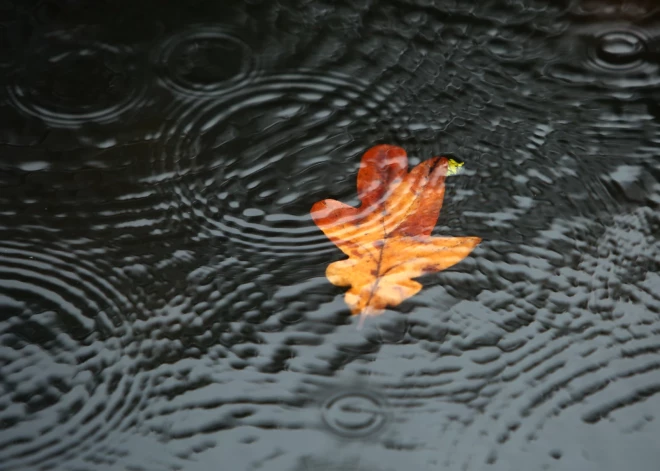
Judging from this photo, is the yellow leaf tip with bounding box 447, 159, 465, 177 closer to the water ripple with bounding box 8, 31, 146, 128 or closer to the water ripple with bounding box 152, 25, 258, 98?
the water ripple with bounding box 152, 25, 258, 98

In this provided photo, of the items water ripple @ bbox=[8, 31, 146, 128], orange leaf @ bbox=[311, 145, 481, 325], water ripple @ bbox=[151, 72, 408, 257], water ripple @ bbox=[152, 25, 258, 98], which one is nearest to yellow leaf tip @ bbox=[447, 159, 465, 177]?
orange leaf @ bbox=[311, 145, 481, 325]

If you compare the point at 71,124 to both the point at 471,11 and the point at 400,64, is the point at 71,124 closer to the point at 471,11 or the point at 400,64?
the point at 400,64

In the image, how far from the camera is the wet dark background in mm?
1383

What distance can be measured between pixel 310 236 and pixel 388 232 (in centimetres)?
18

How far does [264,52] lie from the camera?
2.05 m

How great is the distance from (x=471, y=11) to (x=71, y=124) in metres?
1.21

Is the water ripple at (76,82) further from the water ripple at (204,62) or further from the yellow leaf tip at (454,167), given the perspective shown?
the yellow leaf tip at (454,167)

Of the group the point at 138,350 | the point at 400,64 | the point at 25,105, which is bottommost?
the point at 138,350

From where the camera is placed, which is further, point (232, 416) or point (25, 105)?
point (25, 105)

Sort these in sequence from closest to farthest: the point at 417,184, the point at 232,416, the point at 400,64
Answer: the point at 232,416 → the point at 417,184 → the point at 400,64

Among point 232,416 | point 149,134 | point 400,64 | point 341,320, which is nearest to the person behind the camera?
point 232,416

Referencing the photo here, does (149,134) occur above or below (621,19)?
below

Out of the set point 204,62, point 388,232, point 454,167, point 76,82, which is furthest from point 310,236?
point 76,82

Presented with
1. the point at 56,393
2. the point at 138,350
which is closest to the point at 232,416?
the point at 138,350
